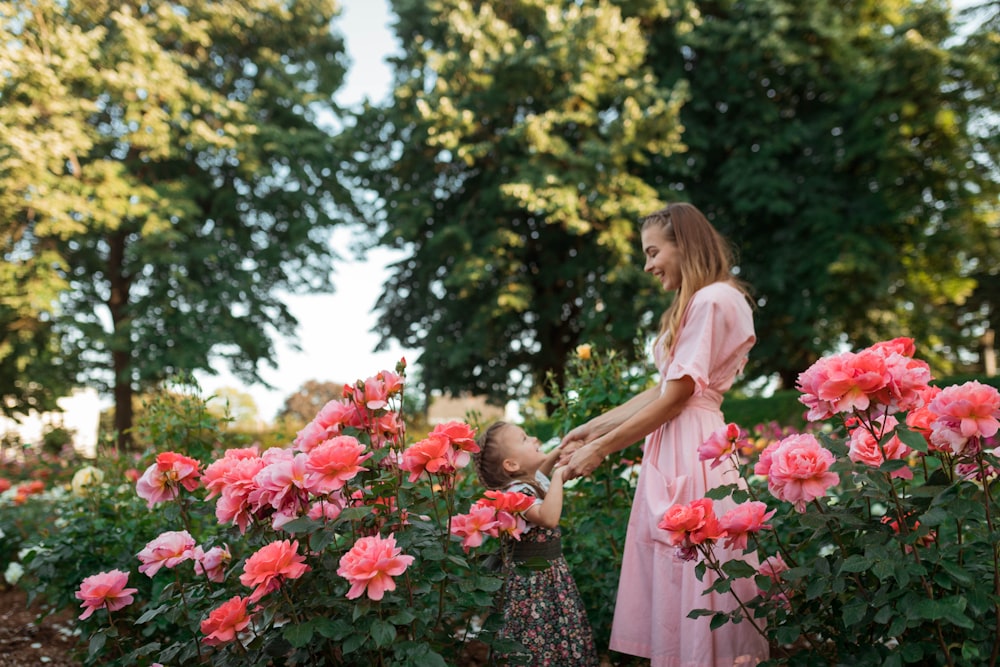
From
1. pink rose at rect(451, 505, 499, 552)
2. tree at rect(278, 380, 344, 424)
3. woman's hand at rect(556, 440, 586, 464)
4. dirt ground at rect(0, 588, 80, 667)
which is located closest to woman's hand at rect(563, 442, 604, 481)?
woman's hand at rect(556, 440, 586, 464)

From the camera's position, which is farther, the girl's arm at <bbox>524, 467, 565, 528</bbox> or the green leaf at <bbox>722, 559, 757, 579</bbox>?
the girl's arm at <bbox>524, 467, 565, 528</bbox>

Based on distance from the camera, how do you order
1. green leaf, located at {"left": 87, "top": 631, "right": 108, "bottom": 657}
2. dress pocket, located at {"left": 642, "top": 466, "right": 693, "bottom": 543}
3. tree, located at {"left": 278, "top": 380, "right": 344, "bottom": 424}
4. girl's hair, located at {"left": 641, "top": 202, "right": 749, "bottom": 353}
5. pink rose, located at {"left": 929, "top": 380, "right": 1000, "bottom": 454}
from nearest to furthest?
pink rose, located at {"left": 929, "top": 380, "right": 1000, "bottom": 454}
green leaf, located at {"left": 87, "top": 631, "right": 108, "bottom": 657}
dress pocket, located at {"left": 642, "top": 466, "right": 693, "bottom": 543}
girl's hair, located at {"left": 641, "top": 202, "right": 749, "bottom": 353}
tree, located at {"left": 278, "top": 380, "right": 344, "bottom": 424}

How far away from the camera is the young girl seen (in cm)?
247

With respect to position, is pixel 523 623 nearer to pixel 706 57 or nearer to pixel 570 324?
pixel 570 324

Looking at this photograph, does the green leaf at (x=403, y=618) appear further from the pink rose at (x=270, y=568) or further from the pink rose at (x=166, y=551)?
the pink rose at (x=166, y=551)

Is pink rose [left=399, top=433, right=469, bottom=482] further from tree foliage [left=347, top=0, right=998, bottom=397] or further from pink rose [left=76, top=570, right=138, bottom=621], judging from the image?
tree foliage [left=347, top=0, right=998, bottom=397]

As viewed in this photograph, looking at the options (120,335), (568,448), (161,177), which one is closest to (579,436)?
(568,448)

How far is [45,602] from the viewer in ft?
15.4

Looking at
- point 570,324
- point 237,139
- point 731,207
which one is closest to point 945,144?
point 731,207

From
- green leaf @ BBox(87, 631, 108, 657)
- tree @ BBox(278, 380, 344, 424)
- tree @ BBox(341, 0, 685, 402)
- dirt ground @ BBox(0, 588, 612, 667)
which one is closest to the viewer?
green leaf @ BBox(87, 631, 108, 657)

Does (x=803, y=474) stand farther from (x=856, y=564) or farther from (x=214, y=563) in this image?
(x=214, y=563)

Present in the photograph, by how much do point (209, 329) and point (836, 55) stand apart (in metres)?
11.8

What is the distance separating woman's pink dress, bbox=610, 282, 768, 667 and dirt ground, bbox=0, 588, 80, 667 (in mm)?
2515

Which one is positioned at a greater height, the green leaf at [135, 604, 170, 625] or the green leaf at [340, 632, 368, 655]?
the green leaf at [135, 604, 170, 625]
